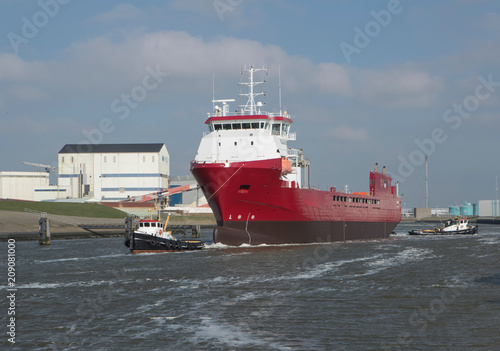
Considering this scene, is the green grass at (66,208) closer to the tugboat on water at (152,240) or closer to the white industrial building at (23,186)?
the white industrial building at (23,186)

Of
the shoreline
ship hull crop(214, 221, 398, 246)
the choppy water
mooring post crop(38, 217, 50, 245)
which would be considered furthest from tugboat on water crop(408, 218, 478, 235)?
mooring post crop(38, 217, 50, 245)

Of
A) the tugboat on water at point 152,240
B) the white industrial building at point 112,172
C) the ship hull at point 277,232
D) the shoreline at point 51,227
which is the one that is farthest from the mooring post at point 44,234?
the white industrial building at point 112,172

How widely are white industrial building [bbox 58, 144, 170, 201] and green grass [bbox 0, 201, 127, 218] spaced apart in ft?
58.4

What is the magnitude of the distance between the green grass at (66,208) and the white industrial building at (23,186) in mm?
27661

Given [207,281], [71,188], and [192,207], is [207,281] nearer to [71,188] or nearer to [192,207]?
[192,207]

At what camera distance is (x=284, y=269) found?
29453 millimetres

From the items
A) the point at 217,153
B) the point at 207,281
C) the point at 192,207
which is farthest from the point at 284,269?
the point at 192,207

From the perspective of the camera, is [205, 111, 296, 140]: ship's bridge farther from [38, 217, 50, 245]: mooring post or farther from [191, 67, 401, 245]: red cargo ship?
[38, 217, 50, 245]: mooring post

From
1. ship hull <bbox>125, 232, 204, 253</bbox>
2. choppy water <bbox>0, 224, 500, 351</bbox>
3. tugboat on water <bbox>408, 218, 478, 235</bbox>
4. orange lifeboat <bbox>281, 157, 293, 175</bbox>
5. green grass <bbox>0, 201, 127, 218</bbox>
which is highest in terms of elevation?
orange lifeboat <bbox>281, 157, 293, 175</bbox>

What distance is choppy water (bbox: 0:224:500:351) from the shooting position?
1495 centimetres

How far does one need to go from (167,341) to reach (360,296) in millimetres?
8851

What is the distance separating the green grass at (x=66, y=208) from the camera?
8150cm

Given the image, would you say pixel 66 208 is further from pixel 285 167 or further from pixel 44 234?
pixel 285 167

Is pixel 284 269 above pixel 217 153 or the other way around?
the other way around
